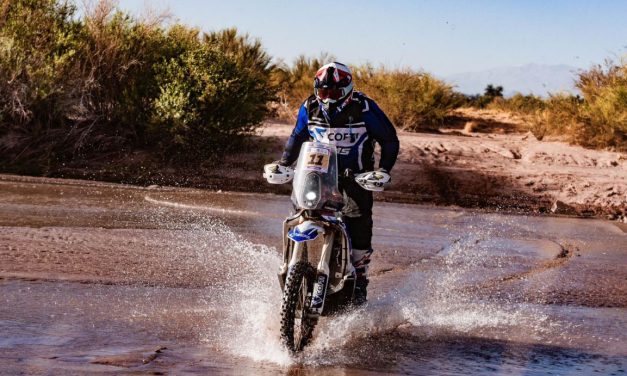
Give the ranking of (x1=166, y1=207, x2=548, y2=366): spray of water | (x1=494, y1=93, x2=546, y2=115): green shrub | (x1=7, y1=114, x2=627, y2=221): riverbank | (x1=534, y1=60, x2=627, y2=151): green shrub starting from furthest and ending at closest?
(x1=494, y1=93, x2=546, y2=115): green shrub, (x1=534, y1=60, x2=627, y2=151): green shrub, (x1=7, y1=114, x2=627, y2=221): riverbank, (x1=166, y1=207, x2=548, y2=366): spray of water

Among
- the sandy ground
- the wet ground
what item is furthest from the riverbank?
the wet ground

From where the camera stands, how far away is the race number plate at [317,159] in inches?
265

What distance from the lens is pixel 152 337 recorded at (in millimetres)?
6852

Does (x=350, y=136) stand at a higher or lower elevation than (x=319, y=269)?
higher

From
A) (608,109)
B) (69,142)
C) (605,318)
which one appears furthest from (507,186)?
(605,318)

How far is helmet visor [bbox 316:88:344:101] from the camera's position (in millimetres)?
7230

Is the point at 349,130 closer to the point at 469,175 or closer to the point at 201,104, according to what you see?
the point at 469,175

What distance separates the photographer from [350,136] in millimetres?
7406

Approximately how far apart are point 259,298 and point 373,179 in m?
1.93

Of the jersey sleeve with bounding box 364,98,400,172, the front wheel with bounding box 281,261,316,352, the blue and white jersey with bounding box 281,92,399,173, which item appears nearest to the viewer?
the front wheel with bounding box 281,261,316,352

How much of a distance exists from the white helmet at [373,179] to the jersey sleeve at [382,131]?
476mm

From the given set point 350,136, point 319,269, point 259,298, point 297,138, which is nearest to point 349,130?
point 350,136

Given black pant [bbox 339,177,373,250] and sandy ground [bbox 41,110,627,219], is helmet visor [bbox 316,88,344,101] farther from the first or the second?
sandy ground [bbox 41,110,627,219]

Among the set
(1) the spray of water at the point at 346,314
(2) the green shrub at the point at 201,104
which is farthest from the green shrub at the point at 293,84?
(1) the spray of water at the point at 346,314
